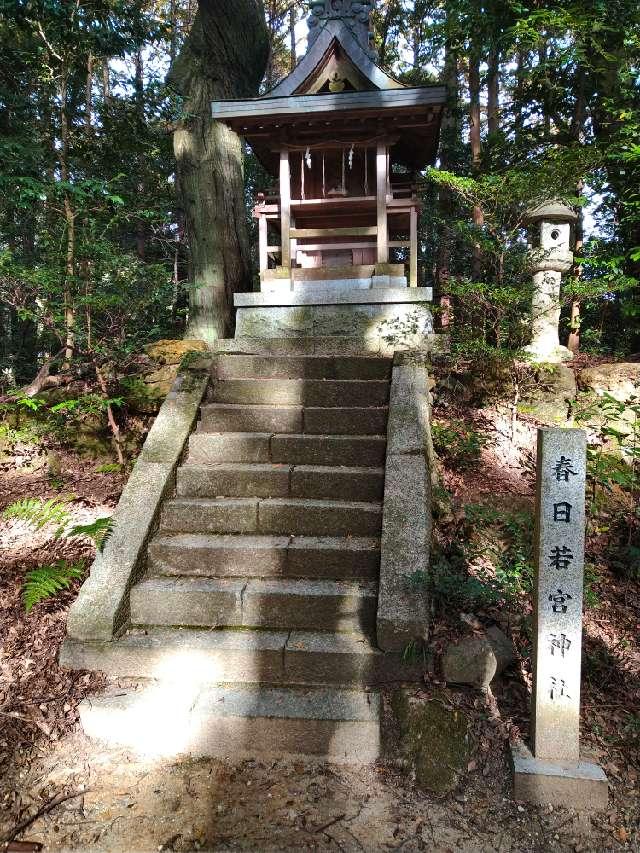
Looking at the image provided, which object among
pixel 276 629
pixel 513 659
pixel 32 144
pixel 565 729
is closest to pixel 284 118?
pixel 32 144

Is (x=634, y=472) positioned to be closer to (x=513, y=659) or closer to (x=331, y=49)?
(x=513, y=659)

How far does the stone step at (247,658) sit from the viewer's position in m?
3.09

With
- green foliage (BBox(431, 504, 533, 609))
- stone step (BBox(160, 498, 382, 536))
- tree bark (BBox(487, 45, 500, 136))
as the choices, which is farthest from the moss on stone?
tree bark (BBox(487, 45, 500, 136))

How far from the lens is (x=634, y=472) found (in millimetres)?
5129

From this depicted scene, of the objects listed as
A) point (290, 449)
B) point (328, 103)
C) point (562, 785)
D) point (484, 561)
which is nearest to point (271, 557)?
point (290, 449)

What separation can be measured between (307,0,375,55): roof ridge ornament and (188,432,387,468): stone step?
6186mm

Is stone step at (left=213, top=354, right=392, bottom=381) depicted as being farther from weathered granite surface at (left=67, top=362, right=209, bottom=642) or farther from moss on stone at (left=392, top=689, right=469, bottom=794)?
moss on stone at (left=392, top=689, right=469, bottom=794)

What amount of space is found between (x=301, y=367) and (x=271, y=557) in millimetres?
2369

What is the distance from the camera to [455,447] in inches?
205

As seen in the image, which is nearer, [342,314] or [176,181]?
[342,314]

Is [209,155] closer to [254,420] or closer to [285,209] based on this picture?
[285,209]

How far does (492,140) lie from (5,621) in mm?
11270

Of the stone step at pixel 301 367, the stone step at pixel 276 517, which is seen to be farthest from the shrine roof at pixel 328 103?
the stone step at pixel 276 517

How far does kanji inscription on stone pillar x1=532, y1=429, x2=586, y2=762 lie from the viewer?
2635 millimetres
